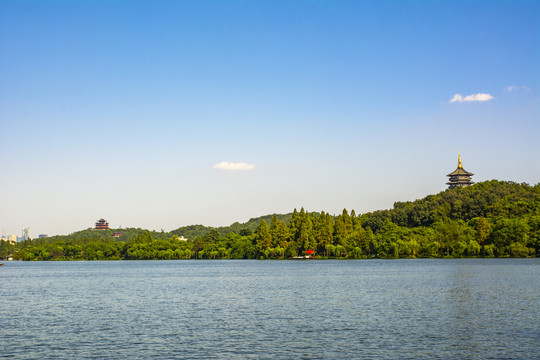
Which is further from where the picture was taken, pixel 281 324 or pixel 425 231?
pixel 425 231

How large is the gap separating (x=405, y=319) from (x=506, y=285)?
95.8ft

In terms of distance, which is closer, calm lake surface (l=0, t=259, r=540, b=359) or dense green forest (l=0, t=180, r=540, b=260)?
calm lake surface (l=0, t=259, r=540, b=359)

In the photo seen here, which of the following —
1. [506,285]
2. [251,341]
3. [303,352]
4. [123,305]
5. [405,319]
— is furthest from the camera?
[506,285]

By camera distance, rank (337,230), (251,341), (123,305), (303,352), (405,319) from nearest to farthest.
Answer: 1. (303,352)
2. (251,341)
3. (405,319)
4. (123,305)
5. (337,230)

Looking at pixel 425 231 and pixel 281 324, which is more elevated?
pixel 425 231

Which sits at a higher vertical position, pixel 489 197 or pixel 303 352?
pixel 489 197

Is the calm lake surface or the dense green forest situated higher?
the dense green forest

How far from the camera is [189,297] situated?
5500cm

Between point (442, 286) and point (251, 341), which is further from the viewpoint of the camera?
point (442, 286)

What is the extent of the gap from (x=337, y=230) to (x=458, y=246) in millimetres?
36622

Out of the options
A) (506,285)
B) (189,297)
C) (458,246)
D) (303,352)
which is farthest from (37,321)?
(458,246)

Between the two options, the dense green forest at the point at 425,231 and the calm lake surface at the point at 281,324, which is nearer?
the calm lake surface at the point at 281,324

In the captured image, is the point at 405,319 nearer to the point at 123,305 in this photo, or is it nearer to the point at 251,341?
the point at 251,341

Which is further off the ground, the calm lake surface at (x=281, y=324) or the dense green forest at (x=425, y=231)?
the dense green forest at (x=425, y=231)
